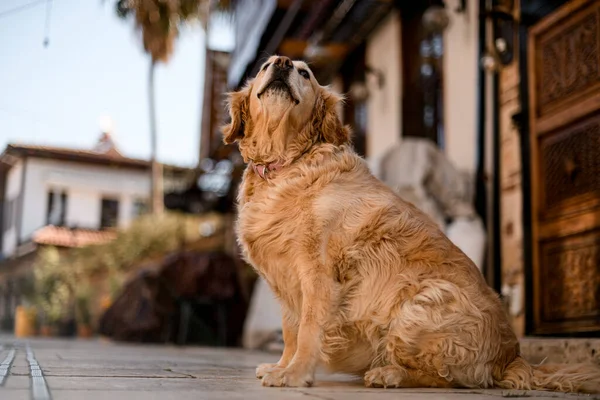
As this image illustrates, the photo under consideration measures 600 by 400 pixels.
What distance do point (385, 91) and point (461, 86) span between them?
2272 millimetres

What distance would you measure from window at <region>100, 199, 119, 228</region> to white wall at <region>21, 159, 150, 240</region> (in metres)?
0.19

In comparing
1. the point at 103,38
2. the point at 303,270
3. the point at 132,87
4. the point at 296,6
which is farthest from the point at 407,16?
the point at 303,270

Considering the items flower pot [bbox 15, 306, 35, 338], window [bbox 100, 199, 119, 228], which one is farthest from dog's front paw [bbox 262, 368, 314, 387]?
flower pot [bbox 15, 306, 35, 338]

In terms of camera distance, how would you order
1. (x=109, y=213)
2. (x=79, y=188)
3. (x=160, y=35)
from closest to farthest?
1. (x=79, y=188)
2. (x=160, y=35)
3. (x=109, y=213)

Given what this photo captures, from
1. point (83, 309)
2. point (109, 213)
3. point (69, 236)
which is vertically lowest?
point (83, 309)

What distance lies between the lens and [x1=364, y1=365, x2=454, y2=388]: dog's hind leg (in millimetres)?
3484

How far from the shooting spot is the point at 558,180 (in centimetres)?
597

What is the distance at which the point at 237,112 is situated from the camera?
440cm

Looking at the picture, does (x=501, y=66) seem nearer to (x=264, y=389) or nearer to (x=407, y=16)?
(x=407, y=16)

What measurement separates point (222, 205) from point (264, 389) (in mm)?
14670

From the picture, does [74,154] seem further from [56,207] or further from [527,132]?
[527,132]

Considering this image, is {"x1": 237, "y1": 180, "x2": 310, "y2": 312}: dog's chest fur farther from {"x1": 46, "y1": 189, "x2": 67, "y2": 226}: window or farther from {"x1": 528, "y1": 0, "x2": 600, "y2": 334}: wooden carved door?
{"x1": 46, "y1": 189, "x2": 67, "y2": 226}: window

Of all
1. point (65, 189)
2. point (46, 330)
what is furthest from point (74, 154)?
point (46, 330)

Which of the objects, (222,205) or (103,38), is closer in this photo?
(103,38)
